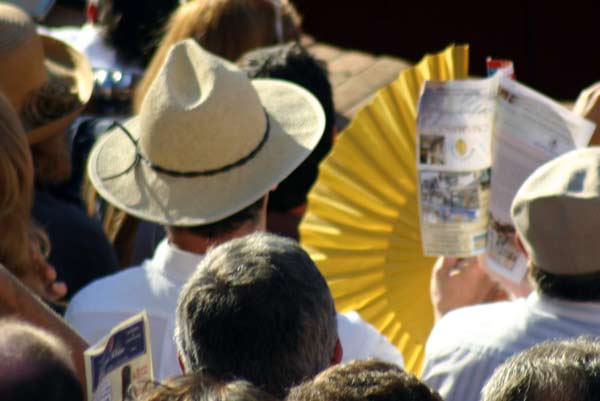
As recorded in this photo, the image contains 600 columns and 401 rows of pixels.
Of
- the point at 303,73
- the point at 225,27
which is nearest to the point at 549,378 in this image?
the point at 303,73

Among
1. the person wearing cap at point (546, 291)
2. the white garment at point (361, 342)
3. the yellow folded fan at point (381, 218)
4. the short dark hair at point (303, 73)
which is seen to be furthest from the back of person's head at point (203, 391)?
the short dark hair at point (303, 73)

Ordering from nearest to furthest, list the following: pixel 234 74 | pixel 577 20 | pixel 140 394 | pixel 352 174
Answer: pixel 140 394 → pixel 234 74 → pixel 352 174 → pixel 577 20

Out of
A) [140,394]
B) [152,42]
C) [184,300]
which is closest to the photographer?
[140,394]

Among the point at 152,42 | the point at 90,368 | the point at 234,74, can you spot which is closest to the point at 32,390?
the point at 90,368

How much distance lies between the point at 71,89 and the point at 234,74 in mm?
1087

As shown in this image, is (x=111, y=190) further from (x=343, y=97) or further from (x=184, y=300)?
(x=343, y=97)

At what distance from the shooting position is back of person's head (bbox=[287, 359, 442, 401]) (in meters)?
1.50

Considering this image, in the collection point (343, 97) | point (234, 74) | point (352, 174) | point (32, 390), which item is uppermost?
point (32, 390)

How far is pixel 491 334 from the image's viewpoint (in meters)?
2.31

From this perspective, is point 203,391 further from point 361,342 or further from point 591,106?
point 591,106

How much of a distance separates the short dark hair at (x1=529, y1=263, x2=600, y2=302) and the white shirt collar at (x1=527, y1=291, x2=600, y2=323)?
10 millimetres

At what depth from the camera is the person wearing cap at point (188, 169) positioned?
2.52m

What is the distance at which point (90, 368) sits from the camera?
5.24ft

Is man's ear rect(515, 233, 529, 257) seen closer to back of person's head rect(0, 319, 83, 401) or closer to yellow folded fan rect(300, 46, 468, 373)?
yellow folded fan rect(300, 46, 468, 373)
